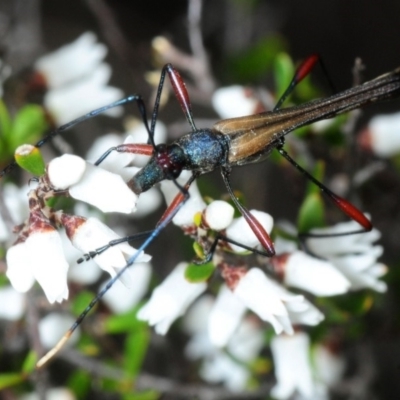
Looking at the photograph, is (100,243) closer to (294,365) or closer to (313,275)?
(313,275)

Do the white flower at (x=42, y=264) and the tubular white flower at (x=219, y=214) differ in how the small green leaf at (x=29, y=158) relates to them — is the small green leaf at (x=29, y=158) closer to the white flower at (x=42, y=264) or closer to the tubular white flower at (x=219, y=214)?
the white flower at (x=42, y=264)

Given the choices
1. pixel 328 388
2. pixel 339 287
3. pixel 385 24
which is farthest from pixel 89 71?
pixel 385 24

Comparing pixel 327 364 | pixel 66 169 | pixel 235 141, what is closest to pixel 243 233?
pixel 235 141

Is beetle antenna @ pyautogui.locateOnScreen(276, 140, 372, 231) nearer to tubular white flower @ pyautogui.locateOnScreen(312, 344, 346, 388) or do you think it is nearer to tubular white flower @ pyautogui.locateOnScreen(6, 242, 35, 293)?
tubular white flower @ pyautogui.locateOnScreen(312, 344, 346, 388)

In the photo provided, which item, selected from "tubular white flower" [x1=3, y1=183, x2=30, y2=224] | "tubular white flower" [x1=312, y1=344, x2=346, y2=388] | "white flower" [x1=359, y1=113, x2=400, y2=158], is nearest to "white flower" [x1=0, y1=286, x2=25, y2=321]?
"tubular white flower" [x1=3, y1=183, x2=30, y2=224]

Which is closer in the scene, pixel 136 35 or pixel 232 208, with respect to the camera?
pixel 232 208

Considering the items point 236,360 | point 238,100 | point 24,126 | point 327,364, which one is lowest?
point 327,364

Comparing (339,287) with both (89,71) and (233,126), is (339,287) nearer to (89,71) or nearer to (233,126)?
(233,126)
